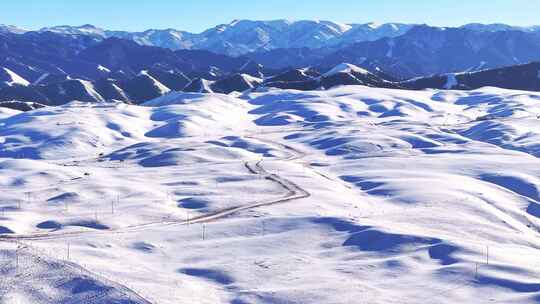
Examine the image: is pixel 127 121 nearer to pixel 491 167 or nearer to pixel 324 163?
pixel 324 163

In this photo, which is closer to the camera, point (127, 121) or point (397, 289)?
point (397, 289)

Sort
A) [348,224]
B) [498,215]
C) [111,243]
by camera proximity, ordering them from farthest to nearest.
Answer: [498,215]
[348,224]
[111,243]

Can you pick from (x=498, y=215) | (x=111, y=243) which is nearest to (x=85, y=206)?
(x=111, y=243)

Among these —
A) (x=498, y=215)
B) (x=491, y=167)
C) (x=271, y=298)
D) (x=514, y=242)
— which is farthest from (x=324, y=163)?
(x=271, y=298)

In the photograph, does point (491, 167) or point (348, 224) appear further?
point (491, 167)

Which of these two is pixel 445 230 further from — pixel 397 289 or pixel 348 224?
pixel 397 289

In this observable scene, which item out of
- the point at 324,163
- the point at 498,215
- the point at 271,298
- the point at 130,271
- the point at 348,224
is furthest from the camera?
the point at 324,163
